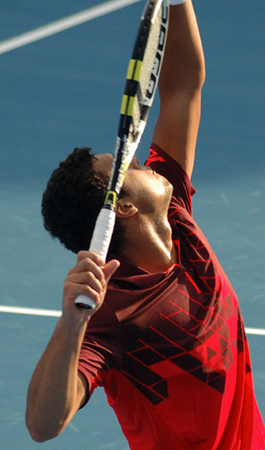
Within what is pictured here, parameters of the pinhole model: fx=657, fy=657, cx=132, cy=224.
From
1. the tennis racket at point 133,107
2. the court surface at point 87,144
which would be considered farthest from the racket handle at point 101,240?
the court surface at point 87,144

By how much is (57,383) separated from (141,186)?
0.93m

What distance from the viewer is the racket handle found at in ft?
6.11

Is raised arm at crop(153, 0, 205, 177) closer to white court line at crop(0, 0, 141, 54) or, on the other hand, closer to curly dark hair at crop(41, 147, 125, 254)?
curly dark hair at crop(41, 147, 125, 254)

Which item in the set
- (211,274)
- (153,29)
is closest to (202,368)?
(211,274)

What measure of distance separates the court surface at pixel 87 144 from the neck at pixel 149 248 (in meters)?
1.53

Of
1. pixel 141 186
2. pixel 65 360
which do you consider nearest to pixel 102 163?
pixel 141 186

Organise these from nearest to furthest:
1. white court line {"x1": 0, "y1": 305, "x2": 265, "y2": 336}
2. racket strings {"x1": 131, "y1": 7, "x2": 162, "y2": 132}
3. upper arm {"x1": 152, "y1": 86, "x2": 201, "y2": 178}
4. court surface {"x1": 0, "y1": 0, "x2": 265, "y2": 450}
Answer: racket strings {"x1": 131, "y1": 7, "x2": 162, "y2": 132}, upper arm {"x1": 152, "y1": 86, "x2": 201, "y2": 178}, court surface {"x1": 0, "y1": 0, "x2": 265, "y2": 450}, white court line {"x1": 0, "y1": 305, "x2": 265, "y2": 336}

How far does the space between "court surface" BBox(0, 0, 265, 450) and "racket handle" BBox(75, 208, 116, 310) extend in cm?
200

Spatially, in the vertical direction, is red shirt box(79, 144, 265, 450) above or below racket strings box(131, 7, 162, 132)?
below

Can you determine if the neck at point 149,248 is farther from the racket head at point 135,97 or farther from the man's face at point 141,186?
the racket head at point 135,97

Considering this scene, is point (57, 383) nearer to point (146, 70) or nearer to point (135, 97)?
point (135, 97)

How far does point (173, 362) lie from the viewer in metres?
2.35

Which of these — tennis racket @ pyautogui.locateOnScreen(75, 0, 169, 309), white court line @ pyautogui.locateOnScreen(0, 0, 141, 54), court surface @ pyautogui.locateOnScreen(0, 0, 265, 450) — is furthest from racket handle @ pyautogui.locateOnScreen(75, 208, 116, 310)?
white court line @ pyautogui.locateOnScreen(0, 0, 141, 54)

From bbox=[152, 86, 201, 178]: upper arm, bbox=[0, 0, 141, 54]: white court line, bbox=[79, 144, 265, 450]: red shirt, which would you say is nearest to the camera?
bbox=[79, 144, 265, 450]: red shirt
